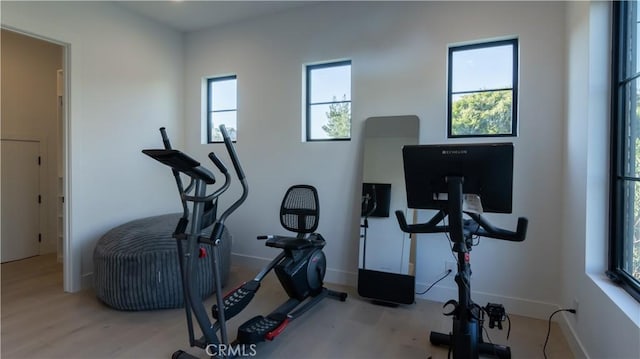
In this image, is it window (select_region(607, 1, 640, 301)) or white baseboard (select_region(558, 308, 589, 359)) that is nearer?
window (select_region(607, 1, 640, 301))

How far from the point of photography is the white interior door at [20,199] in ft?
14.7

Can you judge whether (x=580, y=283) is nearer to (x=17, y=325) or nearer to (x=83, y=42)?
(x=17, y=325)

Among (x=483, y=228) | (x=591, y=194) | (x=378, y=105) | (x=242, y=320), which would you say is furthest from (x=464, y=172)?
(x=242, y=320)

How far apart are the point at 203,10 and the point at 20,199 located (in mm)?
3627

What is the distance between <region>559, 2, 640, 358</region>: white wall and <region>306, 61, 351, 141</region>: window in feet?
6.92

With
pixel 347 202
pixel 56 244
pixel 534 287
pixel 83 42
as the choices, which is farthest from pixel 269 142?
pixel 56 244

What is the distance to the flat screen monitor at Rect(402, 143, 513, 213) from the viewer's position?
69.1 inches

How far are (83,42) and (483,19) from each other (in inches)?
162

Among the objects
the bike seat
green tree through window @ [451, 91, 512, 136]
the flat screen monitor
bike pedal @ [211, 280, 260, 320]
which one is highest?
green tree through window @ [451, 91, 512, 136]

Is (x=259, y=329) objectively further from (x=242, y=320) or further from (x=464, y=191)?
(x=464, y=191)

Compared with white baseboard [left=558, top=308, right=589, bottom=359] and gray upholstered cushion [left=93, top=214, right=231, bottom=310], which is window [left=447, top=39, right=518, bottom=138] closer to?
white baseboard [left=558, top=308, right=589, bottom=359]

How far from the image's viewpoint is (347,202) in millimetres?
3791

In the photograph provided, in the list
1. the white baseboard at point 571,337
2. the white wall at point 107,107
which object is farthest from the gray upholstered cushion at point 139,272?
the white baseboard at point 571,337

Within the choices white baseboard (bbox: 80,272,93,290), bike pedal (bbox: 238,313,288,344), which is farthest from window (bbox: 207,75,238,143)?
bike pedal (bbox: 238,313,288,344)
